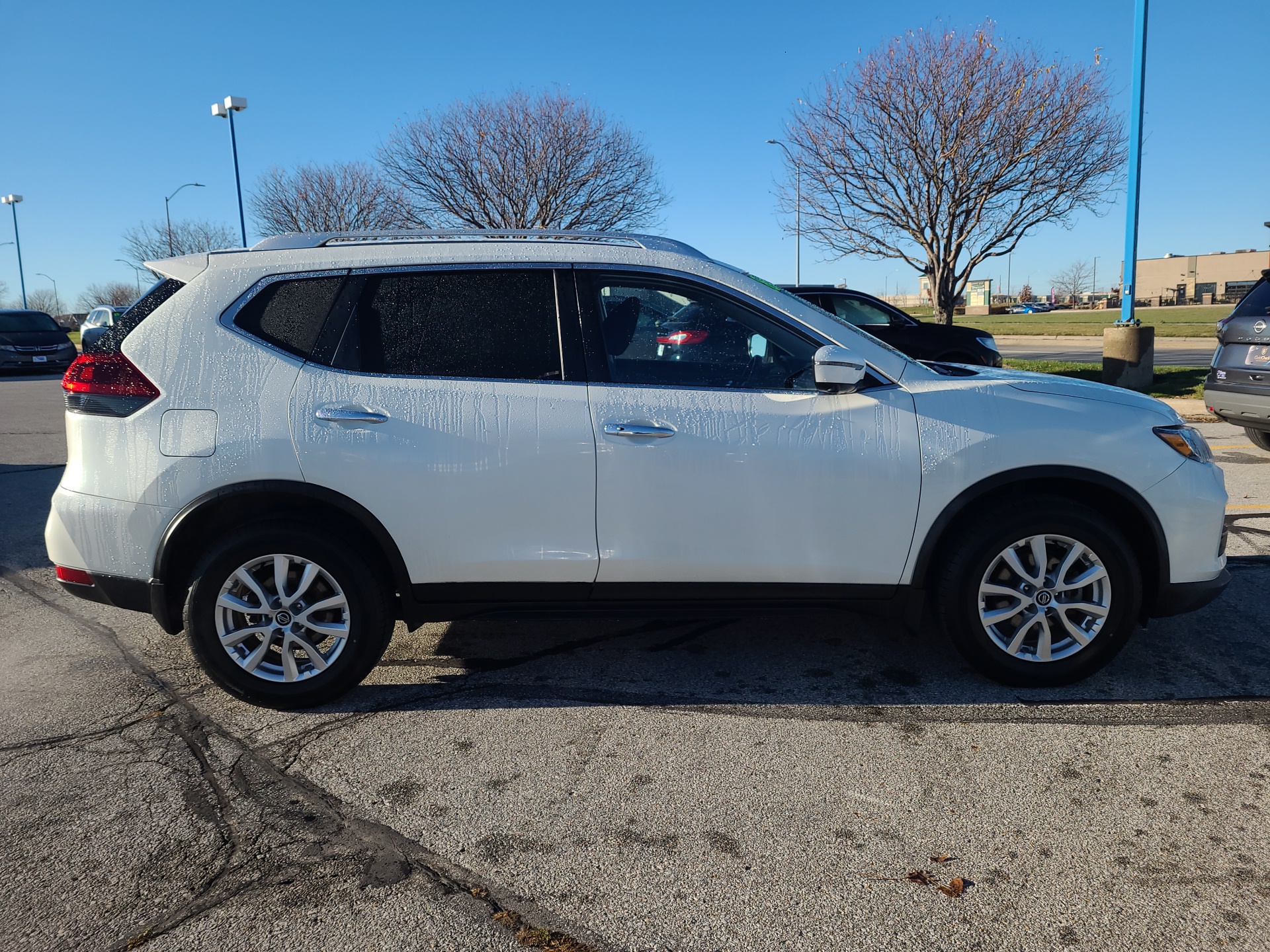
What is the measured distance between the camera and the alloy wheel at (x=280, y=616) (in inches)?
141

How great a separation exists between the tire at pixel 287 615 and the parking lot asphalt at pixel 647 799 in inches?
6.6

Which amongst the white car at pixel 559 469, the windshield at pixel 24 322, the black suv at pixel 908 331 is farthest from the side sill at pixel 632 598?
the windshield at pixel 24 322

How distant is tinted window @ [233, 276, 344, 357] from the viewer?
11.9ft

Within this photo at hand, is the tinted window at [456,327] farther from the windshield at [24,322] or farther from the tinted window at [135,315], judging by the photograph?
the windshield at [24,322]

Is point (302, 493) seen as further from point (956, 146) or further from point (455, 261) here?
point (956, 146)

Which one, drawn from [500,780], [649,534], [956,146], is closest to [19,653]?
[500,780]

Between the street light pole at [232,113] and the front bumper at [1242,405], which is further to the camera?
the street light pole at [232,113]

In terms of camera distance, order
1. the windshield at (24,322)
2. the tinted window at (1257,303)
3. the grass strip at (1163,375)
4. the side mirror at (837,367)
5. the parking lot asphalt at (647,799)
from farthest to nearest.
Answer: the windshield at (24,322) < the grass strip at (1163,375) < the tinted window at (1257,303) < the side mirror at (837,367) < the parking lot asphalt at (647,799)

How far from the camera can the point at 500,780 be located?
3.11m

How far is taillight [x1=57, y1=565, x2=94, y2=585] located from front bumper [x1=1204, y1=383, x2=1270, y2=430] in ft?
28.2

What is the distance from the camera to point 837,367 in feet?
11.5

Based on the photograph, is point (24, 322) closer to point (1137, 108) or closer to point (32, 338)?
point (32, 338)

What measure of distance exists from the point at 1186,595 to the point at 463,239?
3.33 metres

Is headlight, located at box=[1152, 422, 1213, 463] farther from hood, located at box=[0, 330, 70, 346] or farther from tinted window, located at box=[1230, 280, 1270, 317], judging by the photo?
hood, located at box=[0, 330, 70, 346]
